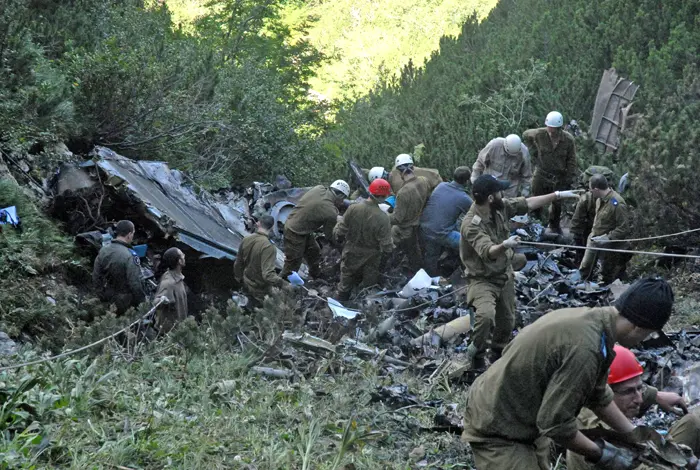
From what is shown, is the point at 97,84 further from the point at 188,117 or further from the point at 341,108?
the point at 341,108

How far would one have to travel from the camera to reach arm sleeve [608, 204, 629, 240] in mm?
11023

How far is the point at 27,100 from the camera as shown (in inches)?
467

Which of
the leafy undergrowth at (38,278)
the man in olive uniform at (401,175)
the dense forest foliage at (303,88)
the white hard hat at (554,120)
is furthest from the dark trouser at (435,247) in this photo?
the leafy undergrowth at (38,278)

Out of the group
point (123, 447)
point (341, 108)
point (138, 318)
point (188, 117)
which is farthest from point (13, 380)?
point (341, 108)

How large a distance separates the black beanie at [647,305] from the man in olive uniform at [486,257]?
12.2 ft

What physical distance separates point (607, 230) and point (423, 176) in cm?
288

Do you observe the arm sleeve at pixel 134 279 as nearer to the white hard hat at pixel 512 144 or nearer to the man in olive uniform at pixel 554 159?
the white hard hat at pixel 512 144

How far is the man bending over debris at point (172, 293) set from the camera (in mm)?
9148

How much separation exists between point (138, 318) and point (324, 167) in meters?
11.3

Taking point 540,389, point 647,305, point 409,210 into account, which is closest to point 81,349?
point 540,389

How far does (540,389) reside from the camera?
12.7ft

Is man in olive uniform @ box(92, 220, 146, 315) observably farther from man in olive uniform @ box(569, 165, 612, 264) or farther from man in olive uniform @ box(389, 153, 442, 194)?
man in olive uniform @ box(569, 165, 612, 264)

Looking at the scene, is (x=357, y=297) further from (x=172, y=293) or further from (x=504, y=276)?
(x=504, y=276)

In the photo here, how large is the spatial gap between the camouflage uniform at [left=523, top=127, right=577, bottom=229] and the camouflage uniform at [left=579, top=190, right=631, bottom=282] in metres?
1.42
